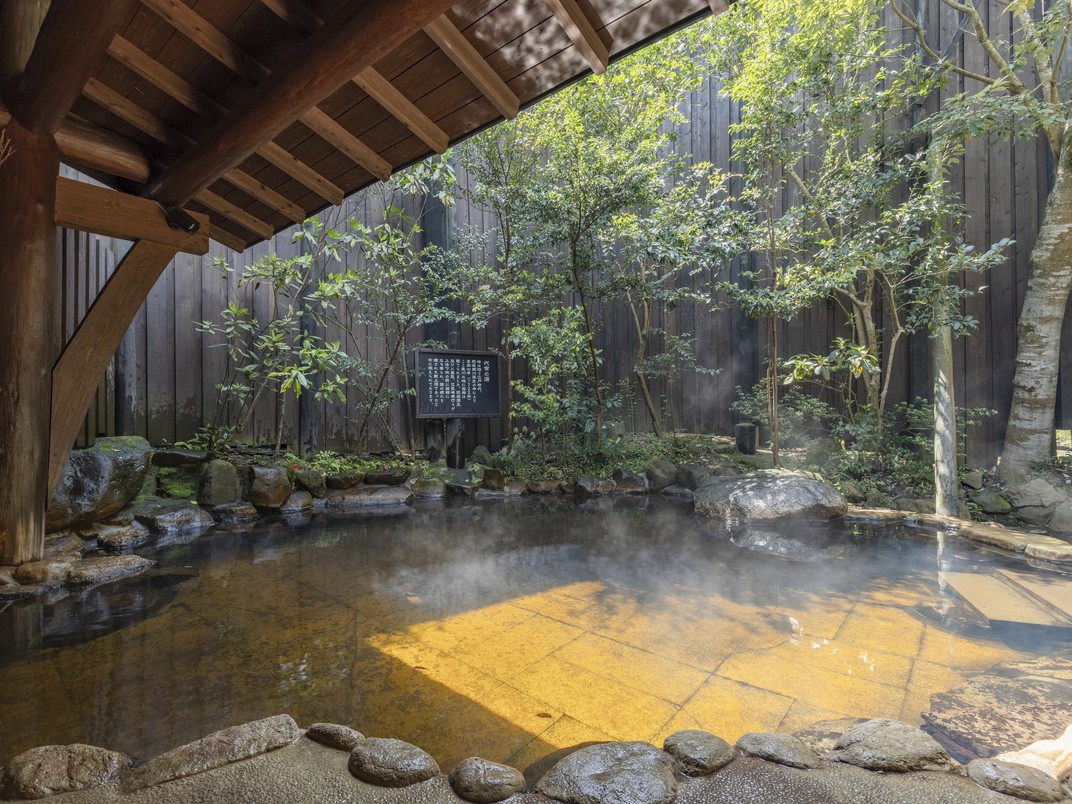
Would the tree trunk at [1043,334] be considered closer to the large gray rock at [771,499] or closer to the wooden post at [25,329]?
the large gray rock at [771,499]

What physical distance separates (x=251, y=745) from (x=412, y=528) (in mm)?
3202

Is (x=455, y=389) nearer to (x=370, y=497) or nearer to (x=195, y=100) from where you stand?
(x=370, y=497)

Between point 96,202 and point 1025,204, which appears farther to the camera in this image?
point 1025,204

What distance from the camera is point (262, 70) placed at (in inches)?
101

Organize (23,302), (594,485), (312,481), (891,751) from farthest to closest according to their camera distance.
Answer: (594,485), (312,481), (23,302), (891,751)

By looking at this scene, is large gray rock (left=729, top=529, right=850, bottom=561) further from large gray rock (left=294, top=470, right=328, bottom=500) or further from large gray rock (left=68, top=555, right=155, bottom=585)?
large gray rock (left=68, top=555, right=155, bottom=585)

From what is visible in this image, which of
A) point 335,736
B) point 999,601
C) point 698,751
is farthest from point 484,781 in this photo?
point 999,601

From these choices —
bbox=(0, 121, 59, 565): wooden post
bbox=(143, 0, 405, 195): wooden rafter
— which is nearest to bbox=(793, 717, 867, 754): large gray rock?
bbox=(143, 0, 405, 195): wooden rafter

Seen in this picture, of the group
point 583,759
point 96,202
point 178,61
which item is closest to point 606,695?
point 583,759

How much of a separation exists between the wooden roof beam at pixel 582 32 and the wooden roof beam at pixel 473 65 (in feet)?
1.50

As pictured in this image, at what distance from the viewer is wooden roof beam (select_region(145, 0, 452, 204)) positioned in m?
1.92

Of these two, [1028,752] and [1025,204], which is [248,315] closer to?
[1028,752]

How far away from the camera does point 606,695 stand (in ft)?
6.31

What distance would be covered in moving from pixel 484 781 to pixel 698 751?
0.61m
